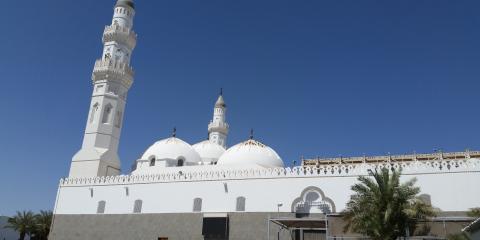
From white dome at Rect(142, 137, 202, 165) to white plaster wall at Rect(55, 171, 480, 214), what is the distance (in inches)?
184

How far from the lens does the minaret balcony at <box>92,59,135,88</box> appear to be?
33.6m

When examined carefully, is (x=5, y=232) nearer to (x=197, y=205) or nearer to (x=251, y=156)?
(x=197, y=205)

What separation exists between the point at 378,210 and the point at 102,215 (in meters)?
19.1

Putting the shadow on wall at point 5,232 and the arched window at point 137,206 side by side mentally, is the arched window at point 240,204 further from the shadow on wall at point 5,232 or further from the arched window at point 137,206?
the shadow on wall at point 5,232

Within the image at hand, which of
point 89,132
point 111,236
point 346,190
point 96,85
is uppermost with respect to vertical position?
point 96,85

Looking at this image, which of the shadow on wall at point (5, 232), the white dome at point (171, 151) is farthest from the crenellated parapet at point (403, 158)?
the shadow on wall at point (5, 232)

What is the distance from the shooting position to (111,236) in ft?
91.0

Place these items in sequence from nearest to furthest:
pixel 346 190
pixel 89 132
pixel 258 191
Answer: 1. pixel 346 190
2. pixel 258 191
3. pixel 89 132

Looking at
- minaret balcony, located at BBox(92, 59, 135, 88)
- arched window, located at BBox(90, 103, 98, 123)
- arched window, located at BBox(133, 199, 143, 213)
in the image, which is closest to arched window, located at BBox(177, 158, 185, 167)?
arched window, located at BBox(133, 199, 143, 213)

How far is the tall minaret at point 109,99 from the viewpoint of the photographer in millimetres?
31734

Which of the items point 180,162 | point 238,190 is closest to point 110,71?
point 180,162

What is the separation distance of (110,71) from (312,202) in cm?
1930

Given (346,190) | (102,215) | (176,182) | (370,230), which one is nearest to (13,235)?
(102,215)

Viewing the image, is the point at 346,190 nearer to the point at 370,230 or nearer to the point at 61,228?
the point at 370,230
